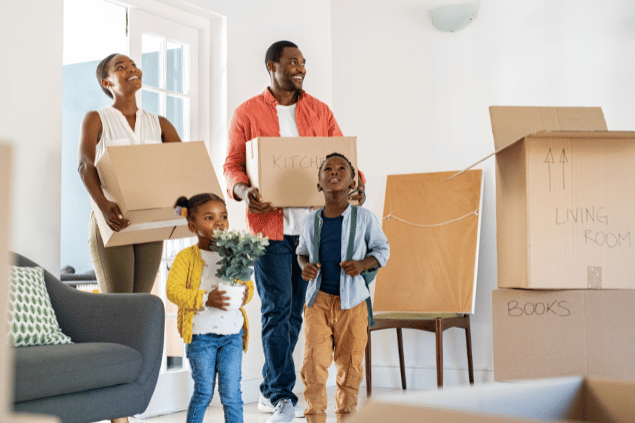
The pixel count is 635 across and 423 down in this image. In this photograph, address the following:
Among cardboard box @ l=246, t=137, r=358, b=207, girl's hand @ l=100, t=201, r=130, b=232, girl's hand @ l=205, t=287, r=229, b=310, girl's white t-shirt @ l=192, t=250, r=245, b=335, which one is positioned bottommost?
girl's white t-shirt @ l=192, t=250, r=245, b=335

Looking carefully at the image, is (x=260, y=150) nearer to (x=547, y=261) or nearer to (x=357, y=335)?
(x=357, y=335)

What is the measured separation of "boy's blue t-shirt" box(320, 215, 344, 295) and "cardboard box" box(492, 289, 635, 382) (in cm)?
77

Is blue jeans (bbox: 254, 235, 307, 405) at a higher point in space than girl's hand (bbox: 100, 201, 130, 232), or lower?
lower

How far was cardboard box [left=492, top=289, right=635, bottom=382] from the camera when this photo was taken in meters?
1.65

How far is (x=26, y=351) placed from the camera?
1.88 meters

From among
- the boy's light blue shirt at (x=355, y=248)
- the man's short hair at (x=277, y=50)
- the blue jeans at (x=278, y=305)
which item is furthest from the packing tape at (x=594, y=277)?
the man's short hair at (x=277, y=50)

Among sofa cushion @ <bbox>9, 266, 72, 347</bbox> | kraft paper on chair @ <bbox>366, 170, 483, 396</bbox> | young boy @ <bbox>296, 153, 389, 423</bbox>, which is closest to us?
sofa cushion @ <bbox>9, 266, 72, 347</bbox>

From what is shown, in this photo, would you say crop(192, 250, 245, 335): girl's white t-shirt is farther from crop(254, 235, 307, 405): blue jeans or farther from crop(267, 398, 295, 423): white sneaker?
crop(267, 398, 295, 423): white sneaker

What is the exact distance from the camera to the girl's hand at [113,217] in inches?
89.0

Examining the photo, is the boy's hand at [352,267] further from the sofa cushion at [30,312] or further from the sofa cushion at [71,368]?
the sofa cushion at [30,312]

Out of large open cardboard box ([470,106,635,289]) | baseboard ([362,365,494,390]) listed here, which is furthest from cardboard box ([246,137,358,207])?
baseboard ([362,365,494,390])

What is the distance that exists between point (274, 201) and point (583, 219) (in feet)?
4.12

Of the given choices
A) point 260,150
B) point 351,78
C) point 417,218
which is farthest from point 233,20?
point 417,218

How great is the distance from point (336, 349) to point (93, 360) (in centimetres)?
91
